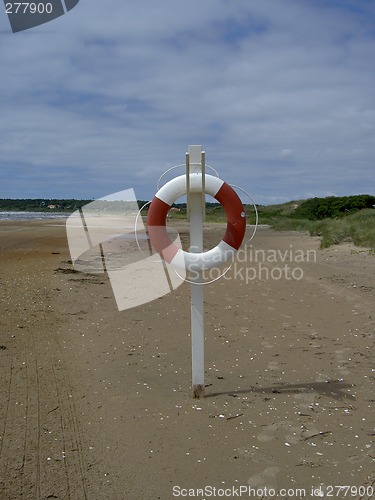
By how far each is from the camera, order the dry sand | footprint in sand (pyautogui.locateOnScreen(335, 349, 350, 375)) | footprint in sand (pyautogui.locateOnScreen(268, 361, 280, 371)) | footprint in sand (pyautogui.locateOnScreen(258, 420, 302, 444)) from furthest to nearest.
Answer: footprint in sand (pyautogui.locateOnScreen(268, 361, 280, 371)), footprint in sand (pyautogui.locateOnScreen(335, 349, 350, 375)), footprint in sand (pyautogui.locateOnScreen(258, 420, 302, 444)), the dry sand

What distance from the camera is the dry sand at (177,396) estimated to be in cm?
318

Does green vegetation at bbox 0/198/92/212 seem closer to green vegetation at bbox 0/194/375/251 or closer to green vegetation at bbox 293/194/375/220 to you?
green vegetation at bbox 0/194/375/251

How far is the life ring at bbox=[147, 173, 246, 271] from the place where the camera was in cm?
411

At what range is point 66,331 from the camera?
615 cm

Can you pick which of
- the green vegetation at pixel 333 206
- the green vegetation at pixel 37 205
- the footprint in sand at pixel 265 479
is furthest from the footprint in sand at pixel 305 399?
the green vegetation at pixel 37 205

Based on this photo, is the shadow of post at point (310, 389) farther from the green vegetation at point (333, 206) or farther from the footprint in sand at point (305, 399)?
the green vegetation at point (333, 206)

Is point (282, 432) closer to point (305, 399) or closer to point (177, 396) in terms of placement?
point (305, 399)

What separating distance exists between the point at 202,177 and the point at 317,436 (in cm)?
196

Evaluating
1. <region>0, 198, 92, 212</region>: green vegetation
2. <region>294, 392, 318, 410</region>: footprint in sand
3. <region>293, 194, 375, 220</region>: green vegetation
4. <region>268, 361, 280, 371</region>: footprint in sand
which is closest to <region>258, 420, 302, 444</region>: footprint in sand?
<region>294, 392, 318, 410</region>: footprint in sand

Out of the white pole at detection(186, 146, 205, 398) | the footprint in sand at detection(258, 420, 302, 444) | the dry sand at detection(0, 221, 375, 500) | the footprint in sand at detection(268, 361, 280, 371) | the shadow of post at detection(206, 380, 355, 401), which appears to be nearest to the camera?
the dry sand at detection(0, 221, 375, 500)

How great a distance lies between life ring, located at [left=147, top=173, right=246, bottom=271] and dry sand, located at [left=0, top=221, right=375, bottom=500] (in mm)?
1093

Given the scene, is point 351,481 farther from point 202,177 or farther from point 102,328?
point 102,328

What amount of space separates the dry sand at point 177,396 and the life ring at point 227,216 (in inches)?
43.0

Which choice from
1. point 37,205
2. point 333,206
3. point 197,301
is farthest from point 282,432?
point 37,205
